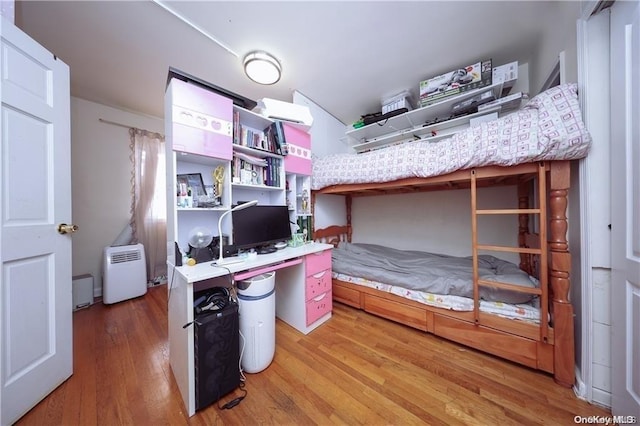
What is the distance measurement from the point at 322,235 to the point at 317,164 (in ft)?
3.24

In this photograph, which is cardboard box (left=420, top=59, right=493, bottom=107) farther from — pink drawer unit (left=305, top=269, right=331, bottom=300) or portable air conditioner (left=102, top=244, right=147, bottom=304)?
portable air conditioner (left=102, top=244, right=147, bottom=304)

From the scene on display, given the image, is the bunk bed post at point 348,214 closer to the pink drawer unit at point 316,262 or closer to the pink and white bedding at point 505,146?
the pink and white bedding at point 505,146

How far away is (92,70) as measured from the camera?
2.07 metres

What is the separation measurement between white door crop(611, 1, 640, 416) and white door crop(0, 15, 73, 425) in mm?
3032

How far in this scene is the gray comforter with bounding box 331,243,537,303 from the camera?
1.52m

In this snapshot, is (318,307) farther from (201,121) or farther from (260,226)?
(201,121)

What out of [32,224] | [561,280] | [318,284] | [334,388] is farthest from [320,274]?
[32,224]

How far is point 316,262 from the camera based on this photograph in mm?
1885

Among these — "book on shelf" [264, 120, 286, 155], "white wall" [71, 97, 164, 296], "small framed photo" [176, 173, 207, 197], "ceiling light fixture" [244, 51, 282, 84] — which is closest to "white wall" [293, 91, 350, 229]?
"ceiling light fixture" [244, 51, 282, 84]

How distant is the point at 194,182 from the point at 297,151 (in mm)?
1065

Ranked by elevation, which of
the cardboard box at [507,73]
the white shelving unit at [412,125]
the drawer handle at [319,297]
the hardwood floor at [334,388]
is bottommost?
the hardwood floor at [334,388]

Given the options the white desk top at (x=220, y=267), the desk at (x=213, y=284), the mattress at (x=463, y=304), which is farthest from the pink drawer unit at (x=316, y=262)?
the mattress at (x=463, y=304)

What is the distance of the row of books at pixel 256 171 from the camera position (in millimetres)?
1763

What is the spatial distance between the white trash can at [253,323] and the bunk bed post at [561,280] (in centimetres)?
187
